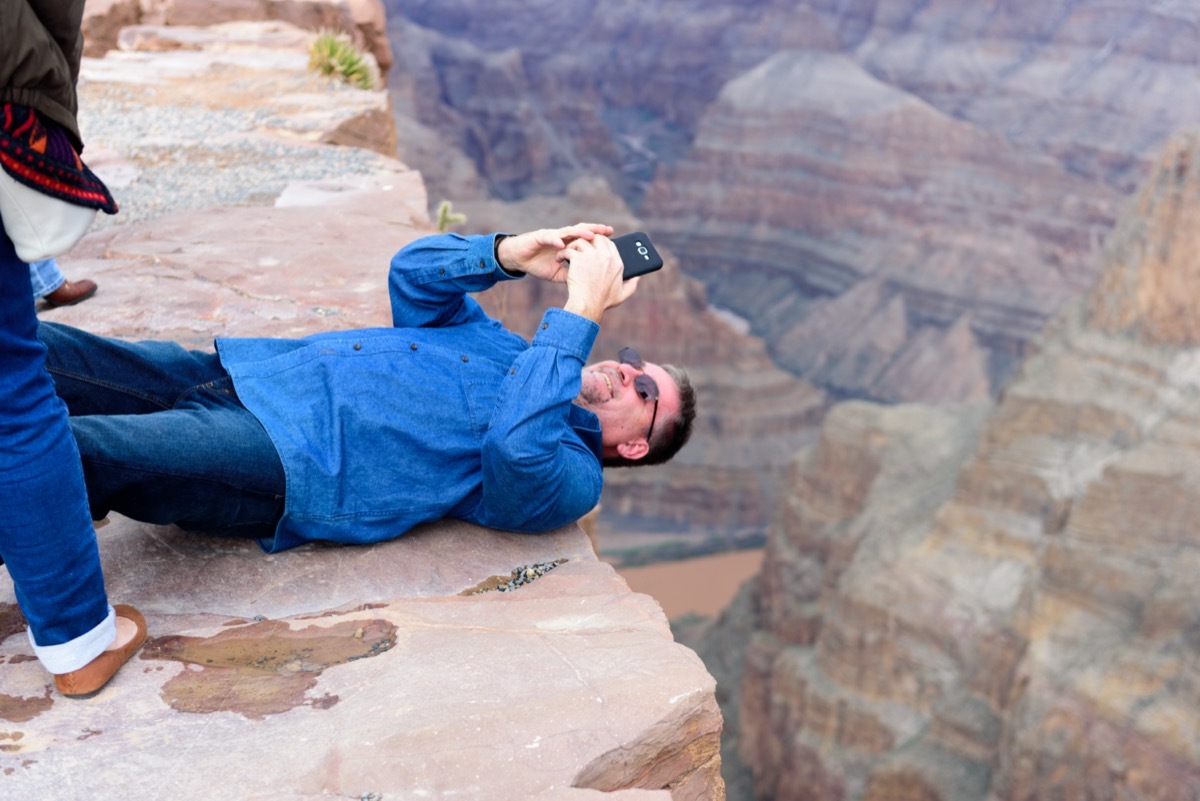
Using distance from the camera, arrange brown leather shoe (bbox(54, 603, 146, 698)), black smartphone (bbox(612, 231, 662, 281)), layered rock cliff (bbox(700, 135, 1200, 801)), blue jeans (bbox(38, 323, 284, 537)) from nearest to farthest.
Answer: brown leather shoe (bbox(54, 603, 146, 698))
blue jeans (bbox(38, 323, 284, 537))
black smartphone (bbox(612, 231, 662, 281))
layered rock cliff (bbox(700, 135, 1200, 801))

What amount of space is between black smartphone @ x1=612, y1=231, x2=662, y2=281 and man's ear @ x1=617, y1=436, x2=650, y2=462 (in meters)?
0.46

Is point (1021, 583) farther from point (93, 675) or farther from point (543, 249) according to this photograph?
point (93, 675)

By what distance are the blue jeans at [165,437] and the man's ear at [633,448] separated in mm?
922

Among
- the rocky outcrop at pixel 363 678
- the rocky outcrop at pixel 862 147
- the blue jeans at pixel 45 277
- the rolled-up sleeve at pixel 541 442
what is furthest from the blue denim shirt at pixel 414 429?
the rocky outcrop at pixel 862 147

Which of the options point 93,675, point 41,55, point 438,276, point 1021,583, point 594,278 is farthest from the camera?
point 1021,583

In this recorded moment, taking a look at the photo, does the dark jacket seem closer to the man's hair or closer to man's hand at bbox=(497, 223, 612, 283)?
man's hand at bbox=(497, 223, 612, 283)

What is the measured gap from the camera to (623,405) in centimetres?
290

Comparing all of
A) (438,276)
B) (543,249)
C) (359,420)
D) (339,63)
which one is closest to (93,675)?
(359,420)

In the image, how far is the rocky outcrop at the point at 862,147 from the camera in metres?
44.1

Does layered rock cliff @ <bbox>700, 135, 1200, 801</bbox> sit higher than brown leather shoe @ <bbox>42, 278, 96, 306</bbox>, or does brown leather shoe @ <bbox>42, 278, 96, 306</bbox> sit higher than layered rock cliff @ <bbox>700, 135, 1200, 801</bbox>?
brown leather shoe @ <bbox>42, 278, 96, 306</bbox>

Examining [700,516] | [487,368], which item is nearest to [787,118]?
[700,516]

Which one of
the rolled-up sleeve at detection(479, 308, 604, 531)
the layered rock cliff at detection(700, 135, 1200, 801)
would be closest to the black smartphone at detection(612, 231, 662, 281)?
the rolled-up sleeve at detection(479, 308, 604, 531)

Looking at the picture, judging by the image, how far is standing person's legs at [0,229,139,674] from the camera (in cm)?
175

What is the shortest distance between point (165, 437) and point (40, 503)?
1.36 ft
